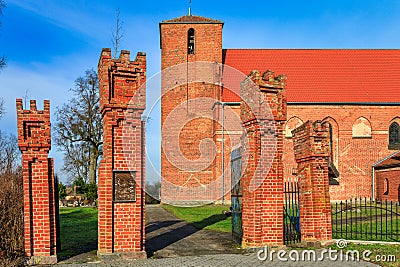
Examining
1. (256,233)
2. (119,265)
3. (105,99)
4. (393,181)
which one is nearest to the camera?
(119,265)

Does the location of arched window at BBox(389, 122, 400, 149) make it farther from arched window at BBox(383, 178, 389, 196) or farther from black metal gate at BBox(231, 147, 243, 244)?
black metal gate at BBox(231, 147, 243, 244)

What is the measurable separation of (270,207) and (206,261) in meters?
2.12

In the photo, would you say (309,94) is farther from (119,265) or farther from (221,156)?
(119,265)

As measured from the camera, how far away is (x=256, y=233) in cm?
966

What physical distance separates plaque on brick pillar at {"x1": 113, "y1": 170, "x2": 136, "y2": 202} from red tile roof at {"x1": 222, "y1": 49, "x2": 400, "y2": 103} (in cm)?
2161

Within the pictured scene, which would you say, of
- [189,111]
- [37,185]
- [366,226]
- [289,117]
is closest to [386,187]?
[289,117]

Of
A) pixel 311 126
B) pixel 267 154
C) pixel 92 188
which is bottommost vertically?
pixel 92 188

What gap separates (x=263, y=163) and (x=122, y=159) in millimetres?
3331

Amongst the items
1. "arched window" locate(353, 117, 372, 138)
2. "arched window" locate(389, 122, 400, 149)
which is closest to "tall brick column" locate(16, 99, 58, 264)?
"arched window" locate(353, 117, 372, 138)

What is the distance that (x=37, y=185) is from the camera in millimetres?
8875

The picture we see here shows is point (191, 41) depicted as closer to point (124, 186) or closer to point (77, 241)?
point (77, 241)

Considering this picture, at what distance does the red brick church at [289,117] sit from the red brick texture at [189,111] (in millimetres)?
73

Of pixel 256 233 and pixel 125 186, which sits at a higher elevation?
pixel 125 186

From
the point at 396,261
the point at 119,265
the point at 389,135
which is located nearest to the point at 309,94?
the point at 389,135
